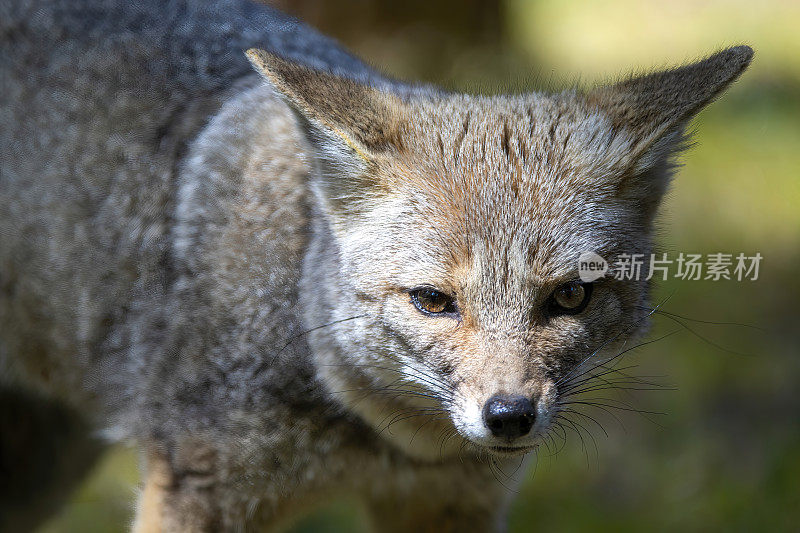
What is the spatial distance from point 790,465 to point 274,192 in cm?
402

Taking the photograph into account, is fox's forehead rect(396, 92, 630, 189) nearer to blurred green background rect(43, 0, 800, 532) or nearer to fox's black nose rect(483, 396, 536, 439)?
blurred green background rect(43, 0, 800, 532)

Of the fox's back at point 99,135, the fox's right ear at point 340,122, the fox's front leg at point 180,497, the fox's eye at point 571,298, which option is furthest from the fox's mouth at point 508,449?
the fox's back at point 99,135

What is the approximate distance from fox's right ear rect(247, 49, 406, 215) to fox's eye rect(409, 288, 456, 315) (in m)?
0.49

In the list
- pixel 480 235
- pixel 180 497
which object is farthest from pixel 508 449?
pixel 180 497

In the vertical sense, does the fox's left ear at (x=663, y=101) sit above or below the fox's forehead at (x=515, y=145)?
above

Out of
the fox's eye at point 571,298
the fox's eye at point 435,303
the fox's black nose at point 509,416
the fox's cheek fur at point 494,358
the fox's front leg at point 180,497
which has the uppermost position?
the fox's eye at point 571,298

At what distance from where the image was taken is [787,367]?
21.6 feet

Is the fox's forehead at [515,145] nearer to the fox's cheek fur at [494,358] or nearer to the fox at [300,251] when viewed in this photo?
the fox at [300,251]

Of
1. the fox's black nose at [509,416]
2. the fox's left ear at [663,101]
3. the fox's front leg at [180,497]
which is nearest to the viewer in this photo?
the fox's black nose at [509,416]

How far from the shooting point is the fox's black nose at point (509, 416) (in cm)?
297

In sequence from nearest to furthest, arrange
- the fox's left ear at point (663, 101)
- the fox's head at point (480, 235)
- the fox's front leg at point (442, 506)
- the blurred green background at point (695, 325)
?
1. the fox's head at point (480, 235)
2. the fox's left ear at point (663, 101)
3. the fox's front leg at point (442, 506)
4. the blurred green background at point (695, 325)

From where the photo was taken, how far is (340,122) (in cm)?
337

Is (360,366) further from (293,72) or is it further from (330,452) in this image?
(293,72)

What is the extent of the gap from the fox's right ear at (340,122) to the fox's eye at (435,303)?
489 millimetres
